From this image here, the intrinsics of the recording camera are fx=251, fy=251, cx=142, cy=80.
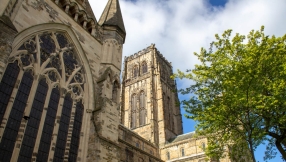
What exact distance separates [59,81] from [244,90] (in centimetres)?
888

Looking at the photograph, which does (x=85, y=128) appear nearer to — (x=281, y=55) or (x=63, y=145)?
(x=63, y=145)

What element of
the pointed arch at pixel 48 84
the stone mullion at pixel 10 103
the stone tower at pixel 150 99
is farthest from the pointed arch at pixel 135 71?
the stone mullion at pixel 10 103

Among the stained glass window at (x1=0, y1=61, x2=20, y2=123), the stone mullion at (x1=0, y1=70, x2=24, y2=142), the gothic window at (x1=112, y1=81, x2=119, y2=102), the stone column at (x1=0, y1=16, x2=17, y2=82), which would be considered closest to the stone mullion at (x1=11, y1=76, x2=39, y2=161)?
the stone mullion at (x1=0, y1=70, x2=24, y2=142)

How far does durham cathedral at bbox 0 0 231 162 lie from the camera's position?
9.80 metres

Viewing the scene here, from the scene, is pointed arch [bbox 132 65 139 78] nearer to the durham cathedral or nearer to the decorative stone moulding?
the durham cathedral

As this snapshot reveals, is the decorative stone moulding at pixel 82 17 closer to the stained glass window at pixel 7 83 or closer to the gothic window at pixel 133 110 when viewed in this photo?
the stained glass window at pixel 7 83

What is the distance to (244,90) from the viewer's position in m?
11.6

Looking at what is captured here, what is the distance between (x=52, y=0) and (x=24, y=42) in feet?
12.3

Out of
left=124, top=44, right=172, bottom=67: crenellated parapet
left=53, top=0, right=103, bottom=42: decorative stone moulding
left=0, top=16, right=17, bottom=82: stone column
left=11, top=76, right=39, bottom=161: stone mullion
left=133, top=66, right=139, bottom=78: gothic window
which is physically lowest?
left=11, top=76, right=39, bottom=161: stone mullion

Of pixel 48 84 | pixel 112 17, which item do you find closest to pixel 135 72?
pixel 112 17

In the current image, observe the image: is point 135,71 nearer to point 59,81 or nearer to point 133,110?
point 133,110

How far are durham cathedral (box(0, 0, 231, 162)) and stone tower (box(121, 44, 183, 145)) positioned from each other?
27968 mm

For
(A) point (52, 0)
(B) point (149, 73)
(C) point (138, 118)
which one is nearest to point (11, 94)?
(A) point (52, 0)

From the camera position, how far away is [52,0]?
14000mm
